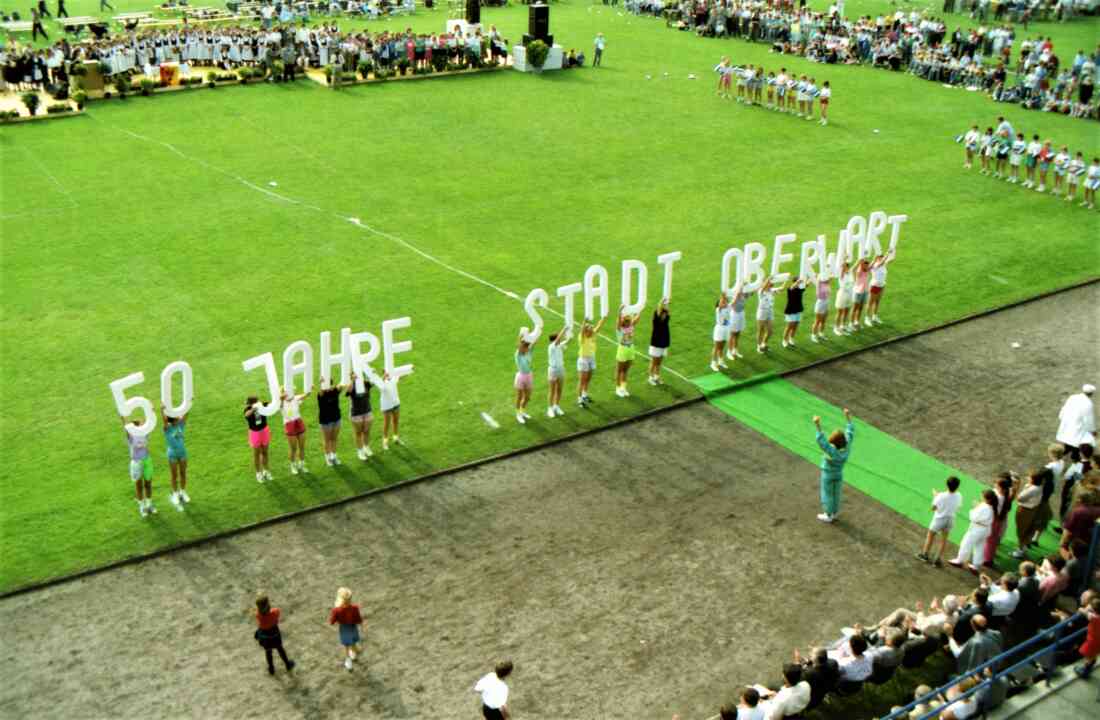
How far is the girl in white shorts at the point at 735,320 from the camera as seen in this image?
65.2 feet

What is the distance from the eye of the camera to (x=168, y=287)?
22844 millimetres

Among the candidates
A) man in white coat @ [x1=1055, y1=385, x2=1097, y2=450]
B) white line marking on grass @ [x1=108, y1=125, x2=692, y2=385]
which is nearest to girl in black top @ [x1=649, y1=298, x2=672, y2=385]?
white line marking on grass @ [x1=108, y1=125, x2=692, y2=385]

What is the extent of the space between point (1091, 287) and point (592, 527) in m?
15.3

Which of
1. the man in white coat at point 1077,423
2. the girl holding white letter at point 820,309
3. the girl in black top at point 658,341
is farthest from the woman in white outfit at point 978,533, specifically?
the girl holding white letter at point 820,309

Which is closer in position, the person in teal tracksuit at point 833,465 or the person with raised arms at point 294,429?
the person in teal tracksuit at point 833,465

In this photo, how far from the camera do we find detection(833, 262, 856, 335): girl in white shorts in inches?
848

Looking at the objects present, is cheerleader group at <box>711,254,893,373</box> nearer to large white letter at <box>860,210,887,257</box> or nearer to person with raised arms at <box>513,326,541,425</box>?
large white letter at <box>860,210,887,257</box>

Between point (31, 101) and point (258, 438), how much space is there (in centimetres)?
2363

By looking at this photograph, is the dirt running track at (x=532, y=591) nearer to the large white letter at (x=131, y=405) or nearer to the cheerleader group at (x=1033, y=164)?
the large white letter at (x=131, y=405)

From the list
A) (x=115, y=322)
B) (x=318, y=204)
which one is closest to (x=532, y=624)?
(x=115, y=322)

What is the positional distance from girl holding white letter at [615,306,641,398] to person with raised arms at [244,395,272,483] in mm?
6143

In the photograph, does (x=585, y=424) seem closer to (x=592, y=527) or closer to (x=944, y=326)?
(x=592, y=527)

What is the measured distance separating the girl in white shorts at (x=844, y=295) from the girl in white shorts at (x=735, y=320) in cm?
232

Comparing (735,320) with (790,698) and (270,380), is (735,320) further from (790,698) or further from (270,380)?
(790,698)
